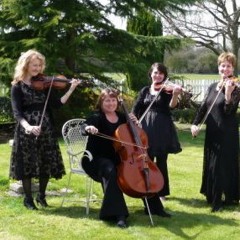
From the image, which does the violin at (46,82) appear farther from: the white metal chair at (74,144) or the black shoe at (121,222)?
the black shoe at (121,222)

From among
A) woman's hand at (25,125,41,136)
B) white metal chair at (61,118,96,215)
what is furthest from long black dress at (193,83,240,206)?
woman's hand at (25,125,41,136)

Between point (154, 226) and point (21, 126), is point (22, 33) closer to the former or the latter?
point (21, 126)

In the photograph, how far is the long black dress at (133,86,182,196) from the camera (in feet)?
17.6

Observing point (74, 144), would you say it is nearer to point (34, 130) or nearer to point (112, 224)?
point (34, 130)

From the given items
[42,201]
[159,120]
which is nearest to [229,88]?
[159,120]

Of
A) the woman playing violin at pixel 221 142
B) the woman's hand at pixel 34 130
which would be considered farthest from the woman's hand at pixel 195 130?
the woman's hand at pixel 34 130

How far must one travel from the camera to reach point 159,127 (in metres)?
5.38

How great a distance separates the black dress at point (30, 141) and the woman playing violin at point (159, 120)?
3.66 feet

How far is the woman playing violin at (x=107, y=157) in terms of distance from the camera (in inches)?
177

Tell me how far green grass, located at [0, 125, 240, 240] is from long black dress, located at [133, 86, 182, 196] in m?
0.57

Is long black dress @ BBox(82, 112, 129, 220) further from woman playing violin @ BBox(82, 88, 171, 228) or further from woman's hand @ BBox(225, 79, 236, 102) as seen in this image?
woman's hand @ BBox(225, 79, 236, 102)

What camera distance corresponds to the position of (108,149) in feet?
15.7

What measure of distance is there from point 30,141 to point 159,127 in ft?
4.63

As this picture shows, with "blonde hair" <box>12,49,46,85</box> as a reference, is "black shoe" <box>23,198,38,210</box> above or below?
below
